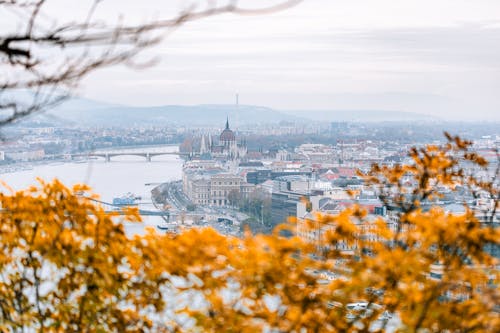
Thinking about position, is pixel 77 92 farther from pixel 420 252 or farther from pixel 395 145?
pixel 395 145

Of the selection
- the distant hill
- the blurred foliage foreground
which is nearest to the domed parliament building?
the distant hill

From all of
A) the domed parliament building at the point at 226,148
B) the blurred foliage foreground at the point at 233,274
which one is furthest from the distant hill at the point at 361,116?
the blurred foliage foreground at the point at 233,274

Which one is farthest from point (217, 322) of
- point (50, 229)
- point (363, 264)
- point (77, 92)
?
point (77, 92)

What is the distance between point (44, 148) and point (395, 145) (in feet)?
48.5

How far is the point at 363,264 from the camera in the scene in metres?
1.01

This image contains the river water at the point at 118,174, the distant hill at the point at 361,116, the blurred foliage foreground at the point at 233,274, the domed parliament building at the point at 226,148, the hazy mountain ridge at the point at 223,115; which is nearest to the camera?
the blurred foliage foreground at the point at 233,274

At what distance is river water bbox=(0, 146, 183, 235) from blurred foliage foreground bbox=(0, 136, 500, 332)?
16036mm

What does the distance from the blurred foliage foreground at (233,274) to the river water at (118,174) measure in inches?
631

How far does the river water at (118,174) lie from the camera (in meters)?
20.4

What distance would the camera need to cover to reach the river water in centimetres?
2042

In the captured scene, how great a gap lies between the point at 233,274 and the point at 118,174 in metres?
27.7

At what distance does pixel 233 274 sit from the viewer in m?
1.09

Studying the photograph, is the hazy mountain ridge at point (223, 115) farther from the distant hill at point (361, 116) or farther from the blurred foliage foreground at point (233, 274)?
the blurred foliage foreground at point (233, 274)

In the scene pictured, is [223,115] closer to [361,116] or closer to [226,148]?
[361,116]
